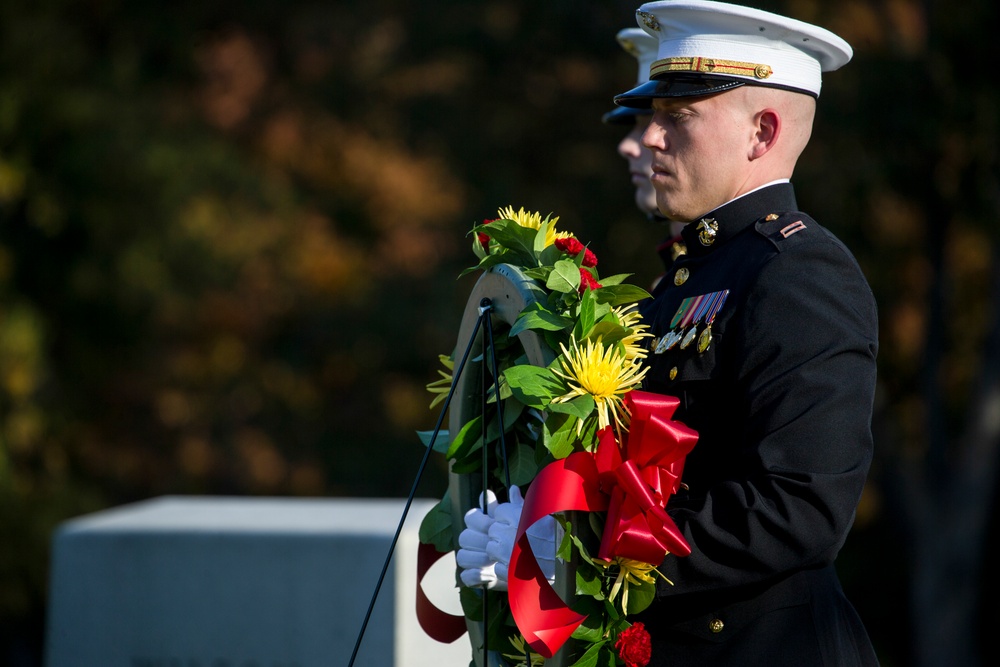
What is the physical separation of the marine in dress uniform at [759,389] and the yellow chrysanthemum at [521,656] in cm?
19

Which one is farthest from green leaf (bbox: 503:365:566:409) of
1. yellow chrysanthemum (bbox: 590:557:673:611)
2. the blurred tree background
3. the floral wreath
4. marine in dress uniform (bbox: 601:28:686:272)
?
the blurred tree background

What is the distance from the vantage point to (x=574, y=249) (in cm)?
211

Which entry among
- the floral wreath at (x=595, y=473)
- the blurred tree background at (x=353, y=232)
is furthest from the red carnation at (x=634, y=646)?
the blurred tree background at (x=353, y=232)

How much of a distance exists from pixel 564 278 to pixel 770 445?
0.44 m

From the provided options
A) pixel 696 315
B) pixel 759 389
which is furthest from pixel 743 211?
pixel 759 389

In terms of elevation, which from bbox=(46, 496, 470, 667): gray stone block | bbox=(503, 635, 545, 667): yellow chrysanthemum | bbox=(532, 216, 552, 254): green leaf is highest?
bbox=(532, 216, 552, 254): green leaf

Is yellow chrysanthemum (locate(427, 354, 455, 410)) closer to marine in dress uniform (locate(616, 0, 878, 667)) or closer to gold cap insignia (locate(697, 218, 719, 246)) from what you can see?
marine in dress uniform (locate(616, 0, 878, 667))

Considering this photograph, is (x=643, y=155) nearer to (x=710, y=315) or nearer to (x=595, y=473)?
(x=710, y=315)

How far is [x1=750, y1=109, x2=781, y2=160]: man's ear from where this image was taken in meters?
2.13

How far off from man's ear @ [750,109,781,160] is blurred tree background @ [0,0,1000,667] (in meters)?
5.75

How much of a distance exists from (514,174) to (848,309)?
890 cm

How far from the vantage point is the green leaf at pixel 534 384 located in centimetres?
187

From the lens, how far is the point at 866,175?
7.81 m

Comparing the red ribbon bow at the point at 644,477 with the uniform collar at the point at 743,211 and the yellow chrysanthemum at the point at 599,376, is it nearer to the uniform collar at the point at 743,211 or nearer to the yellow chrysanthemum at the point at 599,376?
the yellow chrysanthemum at the point at 599,376
